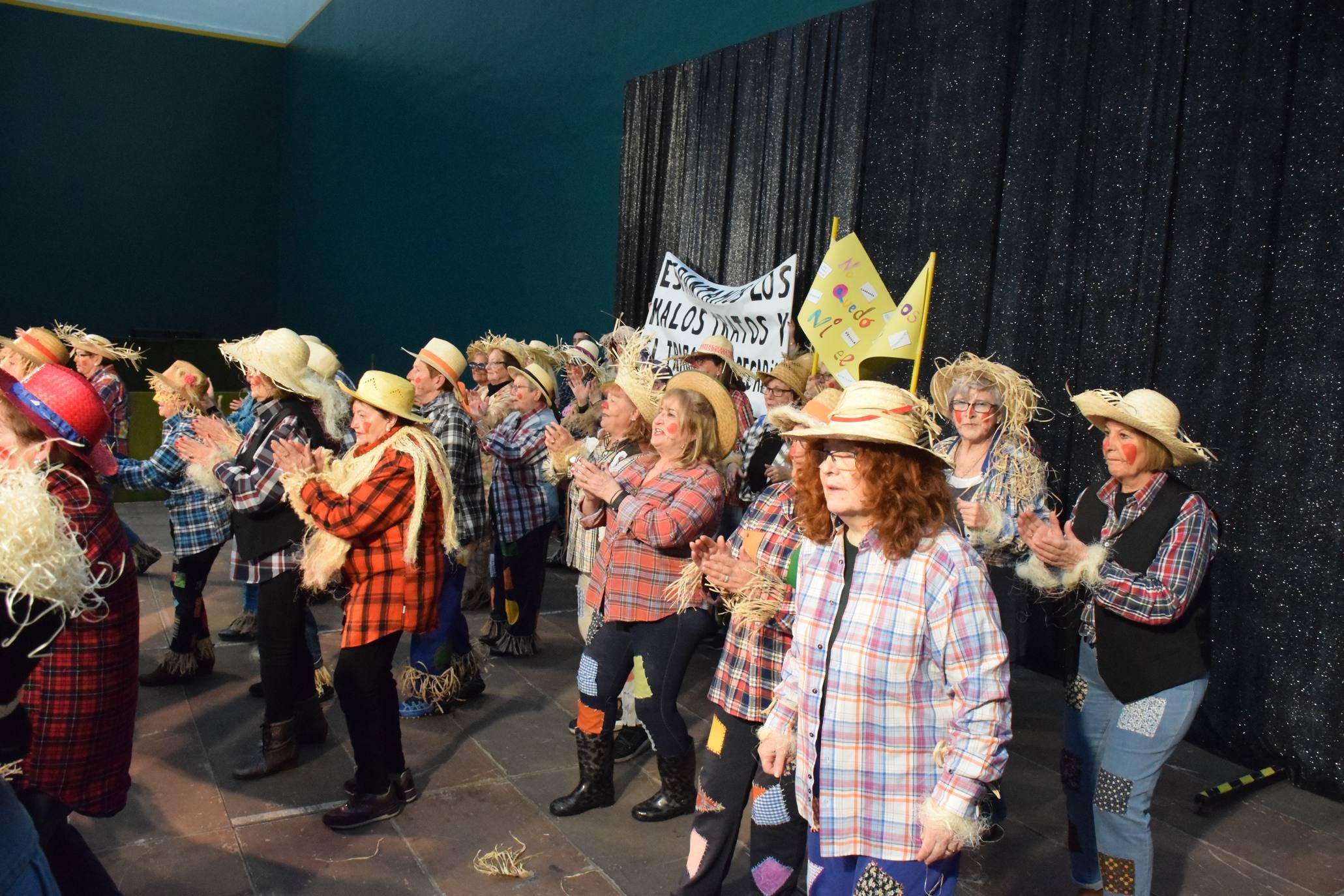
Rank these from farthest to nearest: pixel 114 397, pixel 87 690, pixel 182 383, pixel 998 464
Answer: pixel 114 397 < pixel 182 383 < pixel 998 464 < pixel 87 690

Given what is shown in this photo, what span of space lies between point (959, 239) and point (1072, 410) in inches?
53.1

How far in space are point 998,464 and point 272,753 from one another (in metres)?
3.32

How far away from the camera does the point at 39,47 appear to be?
19297 millimetres

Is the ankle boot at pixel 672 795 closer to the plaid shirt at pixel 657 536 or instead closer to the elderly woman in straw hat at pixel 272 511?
the plaid shirt at pixel 657 536

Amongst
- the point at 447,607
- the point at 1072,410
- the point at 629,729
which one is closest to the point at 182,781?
the point at 447,607

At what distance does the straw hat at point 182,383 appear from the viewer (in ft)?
17.1

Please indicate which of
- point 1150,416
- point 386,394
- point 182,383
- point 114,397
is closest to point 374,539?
point 386,394

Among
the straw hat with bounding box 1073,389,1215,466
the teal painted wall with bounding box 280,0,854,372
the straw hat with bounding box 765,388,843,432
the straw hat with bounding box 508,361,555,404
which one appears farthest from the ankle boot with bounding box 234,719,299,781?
the teal painted wall with bounding box 280,0,854,372

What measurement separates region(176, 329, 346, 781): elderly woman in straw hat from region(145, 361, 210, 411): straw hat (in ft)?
2.52

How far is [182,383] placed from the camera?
5227 mm

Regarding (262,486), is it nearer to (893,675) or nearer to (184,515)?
(184,515)

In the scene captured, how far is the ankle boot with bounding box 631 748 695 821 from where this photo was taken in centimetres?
414

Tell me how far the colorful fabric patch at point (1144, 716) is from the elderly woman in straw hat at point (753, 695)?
1.06 metres

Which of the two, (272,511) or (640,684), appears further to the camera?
(640,684)
